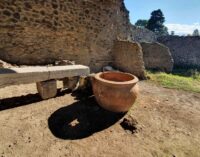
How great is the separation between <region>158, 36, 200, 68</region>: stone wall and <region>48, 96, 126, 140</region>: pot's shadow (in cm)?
1243

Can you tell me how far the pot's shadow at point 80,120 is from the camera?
3.17m

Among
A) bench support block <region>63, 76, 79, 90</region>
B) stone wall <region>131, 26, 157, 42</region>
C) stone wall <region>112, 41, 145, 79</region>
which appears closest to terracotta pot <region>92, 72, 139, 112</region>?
bench support block <region>63, 76, 79, 90</region>

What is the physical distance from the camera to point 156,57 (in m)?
9.99

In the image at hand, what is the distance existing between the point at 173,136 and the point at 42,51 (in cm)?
433

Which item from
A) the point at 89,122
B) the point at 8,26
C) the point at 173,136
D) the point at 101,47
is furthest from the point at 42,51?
the point at 173,136

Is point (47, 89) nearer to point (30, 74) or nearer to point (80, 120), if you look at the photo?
point (30, 74)

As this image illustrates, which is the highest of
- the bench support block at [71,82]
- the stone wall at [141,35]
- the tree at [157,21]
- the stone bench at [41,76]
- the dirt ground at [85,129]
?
the tree at [157,21]

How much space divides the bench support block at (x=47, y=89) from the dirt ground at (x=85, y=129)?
133 mm

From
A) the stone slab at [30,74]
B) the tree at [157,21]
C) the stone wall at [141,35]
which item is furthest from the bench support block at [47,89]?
the tree at [157,21]

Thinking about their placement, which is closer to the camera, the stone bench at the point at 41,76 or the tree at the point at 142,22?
the stone bench at the point at 41,76

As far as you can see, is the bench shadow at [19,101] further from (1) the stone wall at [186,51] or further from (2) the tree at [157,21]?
(2) the tree at [157,21]

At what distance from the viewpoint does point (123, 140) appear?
3.12m

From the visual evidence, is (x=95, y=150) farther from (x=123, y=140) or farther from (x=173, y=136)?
(x=173, y=136)

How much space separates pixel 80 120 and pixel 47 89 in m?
1.06
